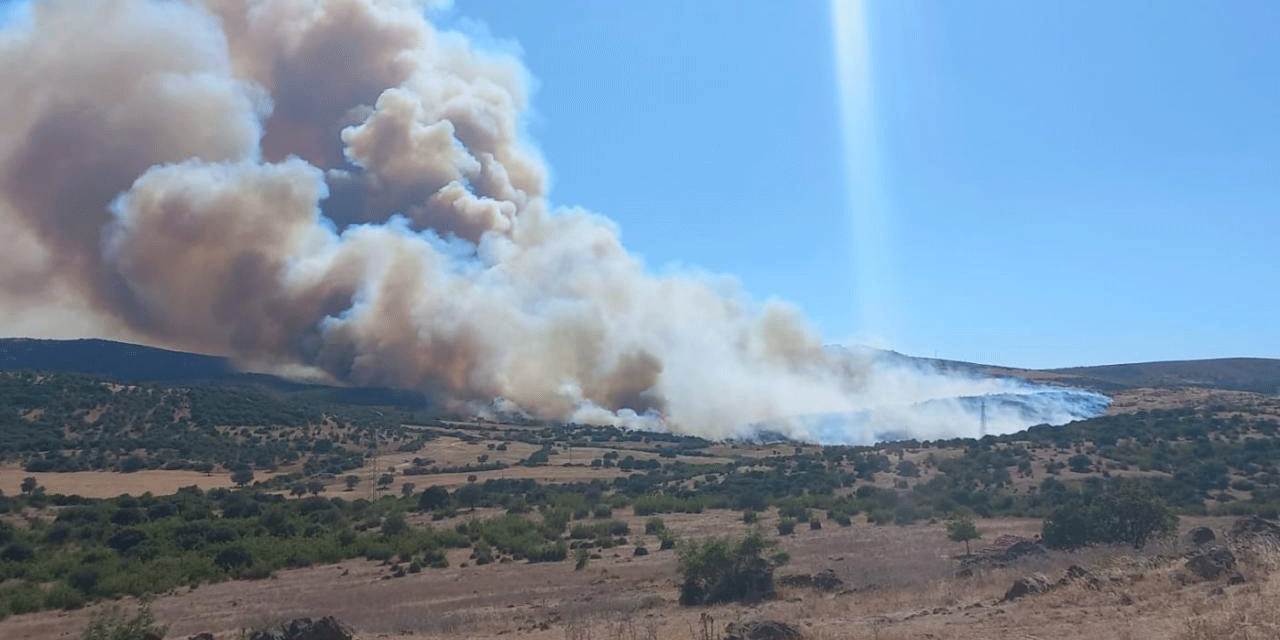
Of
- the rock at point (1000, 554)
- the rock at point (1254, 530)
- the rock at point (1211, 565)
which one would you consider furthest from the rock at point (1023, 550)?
the rock at point (1211, 565)

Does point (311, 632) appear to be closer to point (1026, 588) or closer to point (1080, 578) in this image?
point (1026, 588)

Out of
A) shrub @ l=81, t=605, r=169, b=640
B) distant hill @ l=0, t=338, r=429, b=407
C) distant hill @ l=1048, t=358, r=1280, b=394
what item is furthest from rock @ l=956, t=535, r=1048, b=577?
distant hill @ l=1048, t=358, r=1280, b=394

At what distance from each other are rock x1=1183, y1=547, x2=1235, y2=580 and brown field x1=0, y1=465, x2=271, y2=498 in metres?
49.1

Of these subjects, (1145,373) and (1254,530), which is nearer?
(1254,530)

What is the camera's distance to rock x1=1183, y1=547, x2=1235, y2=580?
1593cm

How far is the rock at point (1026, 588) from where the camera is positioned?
16.6 metres

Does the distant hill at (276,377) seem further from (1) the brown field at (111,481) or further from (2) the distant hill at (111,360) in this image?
(1) the brown field at (111,481)

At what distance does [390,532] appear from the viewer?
121 ft

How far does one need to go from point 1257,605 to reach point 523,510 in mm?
34406

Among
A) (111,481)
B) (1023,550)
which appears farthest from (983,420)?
(111,481)

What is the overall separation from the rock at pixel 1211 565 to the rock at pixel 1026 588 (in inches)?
91.3

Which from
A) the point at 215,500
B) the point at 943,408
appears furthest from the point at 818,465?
the point at 943,408

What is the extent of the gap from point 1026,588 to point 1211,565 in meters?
2.95

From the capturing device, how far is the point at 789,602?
2016 centimetres
